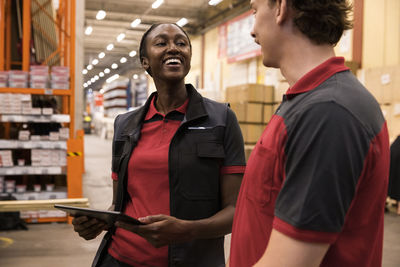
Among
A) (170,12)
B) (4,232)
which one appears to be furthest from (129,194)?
(170,12)

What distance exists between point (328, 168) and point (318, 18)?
0.35 meters

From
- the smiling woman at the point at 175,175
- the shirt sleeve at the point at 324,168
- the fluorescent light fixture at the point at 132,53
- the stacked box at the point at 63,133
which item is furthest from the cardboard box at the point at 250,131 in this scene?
the fluorescent light fixture at the point at 132,53

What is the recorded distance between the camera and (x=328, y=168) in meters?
0.78

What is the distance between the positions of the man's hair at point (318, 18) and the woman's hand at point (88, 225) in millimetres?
1094

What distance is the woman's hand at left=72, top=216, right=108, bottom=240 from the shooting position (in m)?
1.61

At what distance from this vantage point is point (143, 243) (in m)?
1.64

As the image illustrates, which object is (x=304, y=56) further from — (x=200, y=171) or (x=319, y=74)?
(x=200, y=171)

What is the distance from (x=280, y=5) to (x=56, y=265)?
3997mm

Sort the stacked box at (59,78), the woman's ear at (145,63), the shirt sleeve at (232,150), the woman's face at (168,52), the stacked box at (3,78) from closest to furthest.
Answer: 1. the shirt sleeve at (232,150)
2. the woman's face at (168,52)
3. the woman's ear at (145,63)
4. the stacked box at (3,78)
5. the stacked box at (59,78)

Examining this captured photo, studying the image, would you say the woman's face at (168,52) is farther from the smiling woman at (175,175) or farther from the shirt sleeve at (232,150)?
the shirt sleeve at (232,150)

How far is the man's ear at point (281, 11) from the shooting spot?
93 cm

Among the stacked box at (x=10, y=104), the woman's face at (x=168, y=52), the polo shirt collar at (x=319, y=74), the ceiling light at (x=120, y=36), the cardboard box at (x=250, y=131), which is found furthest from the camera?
the ceiling light at (x=120, y=36)

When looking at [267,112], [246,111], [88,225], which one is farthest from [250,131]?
[88,225]

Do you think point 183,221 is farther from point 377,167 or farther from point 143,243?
point 377,167
